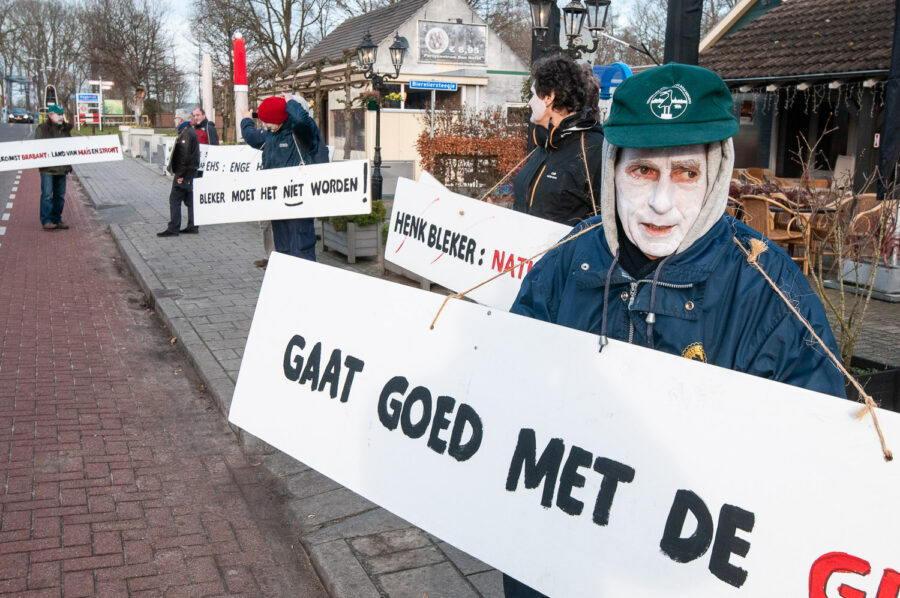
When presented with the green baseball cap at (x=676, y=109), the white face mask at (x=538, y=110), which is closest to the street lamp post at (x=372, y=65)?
the white face mask at (x=538, y=110)

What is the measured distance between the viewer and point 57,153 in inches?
520

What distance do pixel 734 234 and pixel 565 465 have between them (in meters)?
0.64

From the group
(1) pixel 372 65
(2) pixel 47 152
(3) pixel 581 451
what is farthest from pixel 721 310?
(1) pixel 372 65

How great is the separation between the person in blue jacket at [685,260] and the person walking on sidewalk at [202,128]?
40.5ft

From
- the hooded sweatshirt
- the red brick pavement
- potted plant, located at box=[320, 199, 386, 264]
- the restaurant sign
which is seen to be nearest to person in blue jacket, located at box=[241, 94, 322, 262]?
the red brick pavement

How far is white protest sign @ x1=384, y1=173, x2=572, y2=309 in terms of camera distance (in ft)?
13.6

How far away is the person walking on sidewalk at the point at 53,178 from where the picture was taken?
1325 cm

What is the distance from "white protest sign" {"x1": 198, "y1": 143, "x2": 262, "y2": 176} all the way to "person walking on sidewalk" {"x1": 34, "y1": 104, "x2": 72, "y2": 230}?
2.12 m

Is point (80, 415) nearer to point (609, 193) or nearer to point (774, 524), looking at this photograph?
point (609, 193)

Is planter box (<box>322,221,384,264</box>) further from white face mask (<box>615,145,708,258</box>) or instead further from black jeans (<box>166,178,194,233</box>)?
white face mask (<box>615,145,708,258</box>)

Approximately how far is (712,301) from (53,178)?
44.7 feet

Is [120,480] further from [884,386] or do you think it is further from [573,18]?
[573,18]

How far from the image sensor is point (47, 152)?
1316 cm

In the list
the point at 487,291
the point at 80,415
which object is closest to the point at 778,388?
the point at 487,291
